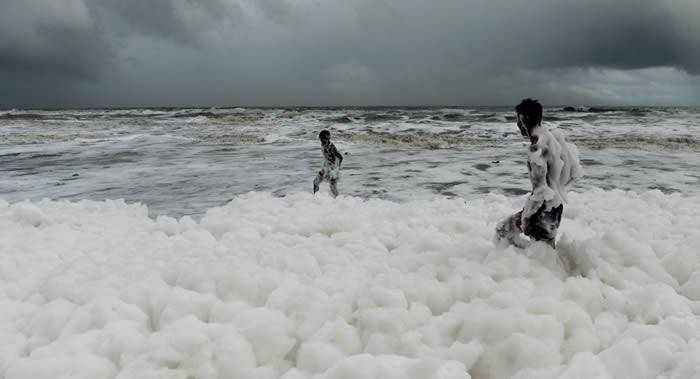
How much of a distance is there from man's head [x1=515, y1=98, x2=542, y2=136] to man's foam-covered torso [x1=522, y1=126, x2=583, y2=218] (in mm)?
60

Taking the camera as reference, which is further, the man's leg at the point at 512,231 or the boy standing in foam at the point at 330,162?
the boy standing in foam at the point at 330,162

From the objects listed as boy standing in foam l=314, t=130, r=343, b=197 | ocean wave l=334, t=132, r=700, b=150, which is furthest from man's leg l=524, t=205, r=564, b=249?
ocean wave l=334, t=132, r=700, b=150

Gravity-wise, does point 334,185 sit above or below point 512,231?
below

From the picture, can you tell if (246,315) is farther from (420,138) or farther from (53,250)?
(420,138)

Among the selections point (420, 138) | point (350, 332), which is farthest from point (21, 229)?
point (420, 138)

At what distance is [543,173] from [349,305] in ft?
6.43

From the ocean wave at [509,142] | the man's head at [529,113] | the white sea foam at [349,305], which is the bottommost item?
the white sea foam at [349,305]

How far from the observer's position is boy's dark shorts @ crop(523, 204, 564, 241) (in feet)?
14.0

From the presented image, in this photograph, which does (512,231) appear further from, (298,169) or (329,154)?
(298,169)

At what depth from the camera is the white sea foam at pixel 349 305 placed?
9.43 feet

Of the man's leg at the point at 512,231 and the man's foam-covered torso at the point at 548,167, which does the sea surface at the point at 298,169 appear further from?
the man's foam-covered torso at the point at 548,167

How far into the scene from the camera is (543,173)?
13.9 feet

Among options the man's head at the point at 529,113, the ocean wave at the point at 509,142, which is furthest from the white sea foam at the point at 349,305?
the ocean wave at the point at 509,142

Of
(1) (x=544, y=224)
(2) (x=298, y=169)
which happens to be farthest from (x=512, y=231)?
(2) (x=298, y=169)
